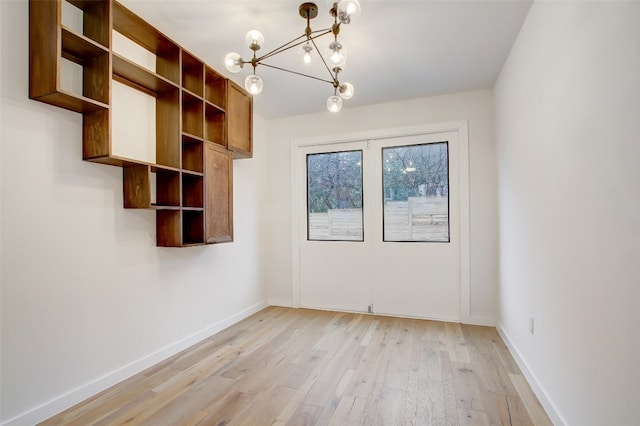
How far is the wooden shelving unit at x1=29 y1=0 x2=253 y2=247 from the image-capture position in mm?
1829

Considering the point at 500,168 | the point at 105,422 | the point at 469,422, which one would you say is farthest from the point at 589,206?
the point at 105,422

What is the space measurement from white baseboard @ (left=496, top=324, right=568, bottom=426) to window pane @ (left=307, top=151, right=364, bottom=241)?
193cm

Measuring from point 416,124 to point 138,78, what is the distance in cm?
283

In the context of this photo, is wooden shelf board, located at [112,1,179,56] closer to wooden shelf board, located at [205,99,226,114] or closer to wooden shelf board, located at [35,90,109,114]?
wooden shelf board, located at [205,99,226,114]

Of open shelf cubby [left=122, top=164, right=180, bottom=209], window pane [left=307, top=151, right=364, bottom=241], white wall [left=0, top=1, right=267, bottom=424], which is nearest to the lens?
white wall [left=0, top=1, right=267, bottom=424]

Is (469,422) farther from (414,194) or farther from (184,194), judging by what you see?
(184,194)

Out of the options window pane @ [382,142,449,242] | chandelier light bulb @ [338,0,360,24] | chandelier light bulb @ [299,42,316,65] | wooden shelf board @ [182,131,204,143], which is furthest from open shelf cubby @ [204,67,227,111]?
window pane @ [382,142,449,242]

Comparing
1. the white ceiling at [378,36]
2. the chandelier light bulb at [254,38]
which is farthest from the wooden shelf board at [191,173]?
the chandelier light bulb at [254,38]

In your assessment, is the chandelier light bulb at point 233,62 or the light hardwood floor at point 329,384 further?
the chandelier light bulb at point 233,62

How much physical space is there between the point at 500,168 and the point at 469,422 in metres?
2.30

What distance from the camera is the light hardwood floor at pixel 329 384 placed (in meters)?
1.92

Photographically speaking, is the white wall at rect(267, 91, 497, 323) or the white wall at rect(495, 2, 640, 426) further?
the white wall at rect(267, 91, 497, 323)

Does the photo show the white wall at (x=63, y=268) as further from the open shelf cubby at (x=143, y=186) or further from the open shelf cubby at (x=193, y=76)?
the open shelf cubby at (x=193, y=76)

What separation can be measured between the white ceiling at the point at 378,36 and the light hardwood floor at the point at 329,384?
7.91ft
